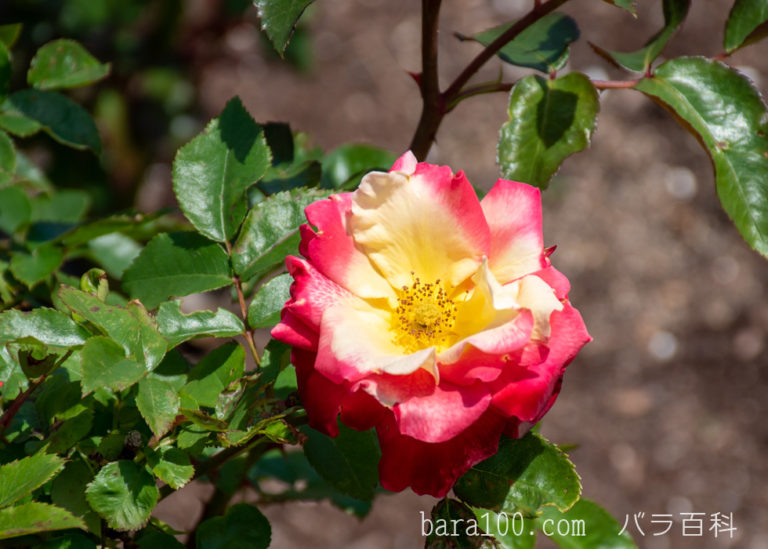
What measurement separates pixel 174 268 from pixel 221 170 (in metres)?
0.11

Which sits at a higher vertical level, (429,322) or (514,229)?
(514,229)

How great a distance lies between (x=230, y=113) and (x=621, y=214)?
2272 millimetres

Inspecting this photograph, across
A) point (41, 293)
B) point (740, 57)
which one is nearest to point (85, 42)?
point (41, 293)

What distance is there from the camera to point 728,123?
2.64 feet

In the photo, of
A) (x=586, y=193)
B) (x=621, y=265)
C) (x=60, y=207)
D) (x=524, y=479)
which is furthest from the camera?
(x=586, y=193)

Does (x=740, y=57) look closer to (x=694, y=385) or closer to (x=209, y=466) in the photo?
(x=694, y=385)

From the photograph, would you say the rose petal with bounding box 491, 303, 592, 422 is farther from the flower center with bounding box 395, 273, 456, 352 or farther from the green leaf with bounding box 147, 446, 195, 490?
the green leaf with bounding box 147, 446, 195, 490

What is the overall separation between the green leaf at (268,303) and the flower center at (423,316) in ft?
0.37

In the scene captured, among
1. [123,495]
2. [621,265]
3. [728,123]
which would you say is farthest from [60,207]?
[621,265]

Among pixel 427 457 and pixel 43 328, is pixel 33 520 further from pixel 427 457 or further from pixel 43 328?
pixel 427 457

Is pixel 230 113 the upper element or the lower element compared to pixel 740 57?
upper

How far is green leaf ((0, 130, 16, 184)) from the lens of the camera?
3.18 feet

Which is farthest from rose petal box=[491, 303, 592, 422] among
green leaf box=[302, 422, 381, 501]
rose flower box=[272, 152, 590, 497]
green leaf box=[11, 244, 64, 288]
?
green leaf box=[11, 244, 64, 288]

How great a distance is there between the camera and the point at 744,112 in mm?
799
